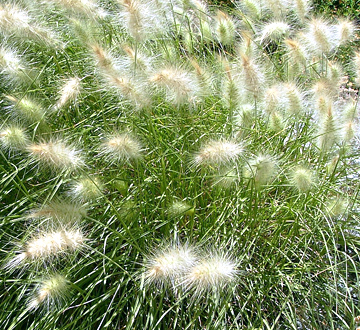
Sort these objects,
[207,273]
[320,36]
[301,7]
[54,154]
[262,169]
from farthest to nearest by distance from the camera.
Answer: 1. [301,7]
2. [320,36]
3. [262,169]
4. [54,154]
5. [207,273]

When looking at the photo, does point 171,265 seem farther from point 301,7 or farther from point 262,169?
point 301,7

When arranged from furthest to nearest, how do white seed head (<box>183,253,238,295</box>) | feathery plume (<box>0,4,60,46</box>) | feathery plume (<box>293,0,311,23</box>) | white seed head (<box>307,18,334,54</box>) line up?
feathery plume (<box>293,0,311,23</box>)
white seed head (<box>307,18,334,54</box>)
feathery plume (<box>0,4,60,46</box>)
white seed head (<box>183,253,238,295</box>)

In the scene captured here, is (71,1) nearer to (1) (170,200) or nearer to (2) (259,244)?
(1) (170,200)

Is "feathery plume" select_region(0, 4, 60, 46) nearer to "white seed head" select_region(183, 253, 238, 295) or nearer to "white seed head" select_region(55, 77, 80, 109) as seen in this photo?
"white seed head" select_region(55, 77, 80, 109)

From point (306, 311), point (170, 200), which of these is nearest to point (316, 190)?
point (306, 311)

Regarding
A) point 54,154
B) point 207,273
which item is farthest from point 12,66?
→ point 207,273

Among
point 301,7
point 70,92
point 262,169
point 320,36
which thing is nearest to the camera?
point 262,169

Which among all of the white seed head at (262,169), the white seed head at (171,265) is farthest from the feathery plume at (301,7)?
the white seed head at (171,265)

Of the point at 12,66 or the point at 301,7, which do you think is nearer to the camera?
the point at 12,66

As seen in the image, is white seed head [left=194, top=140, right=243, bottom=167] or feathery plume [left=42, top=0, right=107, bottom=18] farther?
feathery plume [left=42, top=0, right=107, bottom=18]

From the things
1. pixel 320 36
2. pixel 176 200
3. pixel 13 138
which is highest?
pixel 13 138

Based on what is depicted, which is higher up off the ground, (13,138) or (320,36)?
(13,138)

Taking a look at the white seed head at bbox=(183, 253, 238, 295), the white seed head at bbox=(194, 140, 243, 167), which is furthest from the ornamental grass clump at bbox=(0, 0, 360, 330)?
the white seed head at bbox=(183, 253, 238, 295)
